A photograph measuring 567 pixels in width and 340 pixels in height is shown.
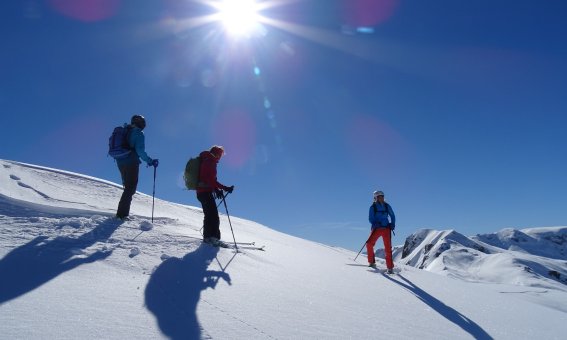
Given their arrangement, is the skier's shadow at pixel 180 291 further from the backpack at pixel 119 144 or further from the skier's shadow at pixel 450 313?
the skier's shadow at pixel 450 313

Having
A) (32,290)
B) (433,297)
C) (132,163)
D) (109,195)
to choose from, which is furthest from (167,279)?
(109,195)

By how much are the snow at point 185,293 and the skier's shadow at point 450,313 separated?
1.4 inches

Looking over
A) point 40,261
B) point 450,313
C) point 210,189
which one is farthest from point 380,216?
point 40,261

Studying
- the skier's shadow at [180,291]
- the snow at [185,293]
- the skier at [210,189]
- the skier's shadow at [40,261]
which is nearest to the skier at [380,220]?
the snow at [185,293]

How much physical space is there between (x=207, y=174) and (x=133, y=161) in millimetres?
1651

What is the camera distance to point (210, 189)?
8.09 m

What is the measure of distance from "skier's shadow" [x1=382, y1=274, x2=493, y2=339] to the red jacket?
181 inches

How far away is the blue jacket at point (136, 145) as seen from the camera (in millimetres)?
8102

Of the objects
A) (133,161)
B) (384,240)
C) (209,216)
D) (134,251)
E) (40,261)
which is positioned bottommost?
(40,261)

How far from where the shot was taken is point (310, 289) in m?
6.03

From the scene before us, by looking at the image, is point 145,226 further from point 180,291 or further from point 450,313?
point 450,313

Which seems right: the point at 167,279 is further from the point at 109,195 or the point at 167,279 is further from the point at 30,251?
the point at 109,195

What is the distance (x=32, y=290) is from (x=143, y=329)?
1.29 m

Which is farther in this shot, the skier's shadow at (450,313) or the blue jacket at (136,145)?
the blue jacket at (136,145)
